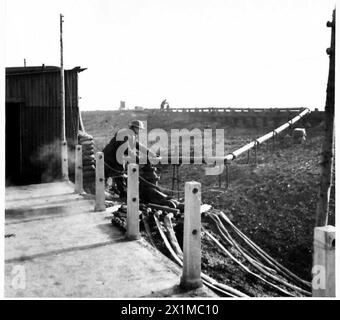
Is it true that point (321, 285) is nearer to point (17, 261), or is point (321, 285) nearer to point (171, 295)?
point (171, 295)

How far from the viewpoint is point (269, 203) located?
55.3 ft

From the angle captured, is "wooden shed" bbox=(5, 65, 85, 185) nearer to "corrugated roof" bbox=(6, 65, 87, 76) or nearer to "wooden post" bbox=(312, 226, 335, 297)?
"corrugated roof" bbox=(6, 65, 87, 76)

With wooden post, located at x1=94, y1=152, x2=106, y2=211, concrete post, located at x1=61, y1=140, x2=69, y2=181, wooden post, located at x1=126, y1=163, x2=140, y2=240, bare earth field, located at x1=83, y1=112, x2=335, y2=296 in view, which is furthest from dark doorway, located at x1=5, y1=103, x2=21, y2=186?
wooden post, located at x1=126, y1=163, x2=140, y2=240

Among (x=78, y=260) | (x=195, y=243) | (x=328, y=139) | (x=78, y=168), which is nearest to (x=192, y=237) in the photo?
(x=195, y=243)

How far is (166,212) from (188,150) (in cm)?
1825

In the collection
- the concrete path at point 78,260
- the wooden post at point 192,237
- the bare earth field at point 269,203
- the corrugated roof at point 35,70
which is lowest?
the bare earth field at point 269,203

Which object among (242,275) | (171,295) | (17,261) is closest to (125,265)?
(171,295)

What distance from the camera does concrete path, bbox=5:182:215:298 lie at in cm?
505

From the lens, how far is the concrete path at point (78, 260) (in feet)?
16.6

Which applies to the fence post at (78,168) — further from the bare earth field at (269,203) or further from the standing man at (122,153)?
the bare earth field at (269,203)

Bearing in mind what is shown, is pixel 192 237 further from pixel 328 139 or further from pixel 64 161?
pixel 64 161

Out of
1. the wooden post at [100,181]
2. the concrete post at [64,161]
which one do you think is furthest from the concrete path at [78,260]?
the concrete post at [64,161]

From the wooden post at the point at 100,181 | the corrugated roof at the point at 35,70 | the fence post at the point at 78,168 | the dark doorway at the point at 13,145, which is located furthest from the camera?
the dark doorway at the point at 13,145

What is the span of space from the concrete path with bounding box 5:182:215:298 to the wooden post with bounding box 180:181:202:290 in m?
0.17
